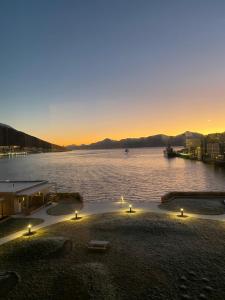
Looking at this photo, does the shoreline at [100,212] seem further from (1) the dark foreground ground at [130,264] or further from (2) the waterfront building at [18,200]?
(1) the dark foreground ground at [130,264]

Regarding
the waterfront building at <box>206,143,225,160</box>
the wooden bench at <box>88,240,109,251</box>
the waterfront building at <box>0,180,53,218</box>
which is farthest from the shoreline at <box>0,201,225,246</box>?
the waterfront building at <box>206,143,225,160</box>

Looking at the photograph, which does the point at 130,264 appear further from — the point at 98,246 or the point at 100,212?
the point at 100,212

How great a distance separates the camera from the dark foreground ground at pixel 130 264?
1451 cm

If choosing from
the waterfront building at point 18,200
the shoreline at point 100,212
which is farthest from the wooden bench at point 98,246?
the waterfront building at point 18,200

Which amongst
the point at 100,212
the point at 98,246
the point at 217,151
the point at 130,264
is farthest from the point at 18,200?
the point at 217,151

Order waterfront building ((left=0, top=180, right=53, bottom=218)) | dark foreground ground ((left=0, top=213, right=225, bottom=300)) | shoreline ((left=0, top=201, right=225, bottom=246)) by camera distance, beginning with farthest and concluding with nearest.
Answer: waterfront building ((left=0, top=180, right=53, bottom=218)), shoreline ((left=0, top=201, right=225, bottom=246)), dark foreground ground ((left=0, top=213, right=225, bottom=300))

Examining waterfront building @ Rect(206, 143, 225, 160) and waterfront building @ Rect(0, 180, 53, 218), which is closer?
waterfront building @ Rect(0, 180, 53, 218)

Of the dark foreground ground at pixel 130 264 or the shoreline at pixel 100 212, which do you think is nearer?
the dark foreground ground at pixel 130 264

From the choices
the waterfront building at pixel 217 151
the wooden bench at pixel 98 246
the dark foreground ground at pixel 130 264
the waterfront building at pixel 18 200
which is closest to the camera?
the dark foreground ground at pixel 130 264

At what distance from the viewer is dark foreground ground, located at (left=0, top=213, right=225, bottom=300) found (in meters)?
14.5

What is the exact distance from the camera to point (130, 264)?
17.4m

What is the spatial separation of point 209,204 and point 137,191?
37.2 metres

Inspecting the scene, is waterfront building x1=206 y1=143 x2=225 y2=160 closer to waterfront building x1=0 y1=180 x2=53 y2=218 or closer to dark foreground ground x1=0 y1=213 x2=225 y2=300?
waterfront building x1=0 y1=180 x2=53 y2=218

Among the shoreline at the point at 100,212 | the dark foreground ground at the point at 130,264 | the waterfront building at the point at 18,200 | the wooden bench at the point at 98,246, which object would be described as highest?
the waterfront building at the point at 18,200
